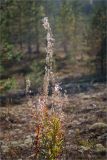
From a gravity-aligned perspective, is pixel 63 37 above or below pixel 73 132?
below

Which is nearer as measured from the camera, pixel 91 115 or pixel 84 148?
pixel 84 148

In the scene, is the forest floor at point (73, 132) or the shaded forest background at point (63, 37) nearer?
the forest floor at point (73, 132)

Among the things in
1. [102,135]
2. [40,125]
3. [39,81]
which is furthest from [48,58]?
[39,81]

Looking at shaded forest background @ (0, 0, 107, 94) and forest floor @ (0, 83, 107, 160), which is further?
→ shaded forest background @ (0, 0, 107, 94)

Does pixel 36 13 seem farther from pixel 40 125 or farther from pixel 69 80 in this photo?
pixel 40 125

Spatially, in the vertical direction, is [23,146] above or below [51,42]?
below

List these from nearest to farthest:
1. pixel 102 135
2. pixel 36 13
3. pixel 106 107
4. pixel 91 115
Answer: pixel 102 135
pixel 91 115
pixel 106 107
pixel 36 13

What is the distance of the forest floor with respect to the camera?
13.6 metres

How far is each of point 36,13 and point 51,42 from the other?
56.4 metres

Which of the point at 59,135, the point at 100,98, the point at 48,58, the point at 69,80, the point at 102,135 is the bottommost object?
the point at 69,80

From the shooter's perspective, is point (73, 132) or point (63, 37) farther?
point (63, 37)

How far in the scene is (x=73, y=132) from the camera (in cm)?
1794

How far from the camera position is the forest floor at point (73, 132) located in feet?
44.7

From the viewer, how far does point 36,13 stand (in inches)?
2527
